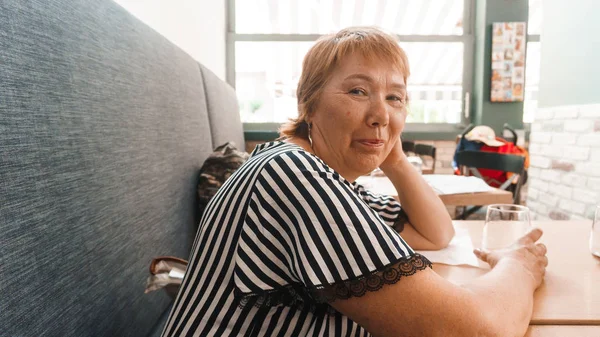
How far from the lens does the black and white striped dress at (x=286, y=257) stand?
61cm

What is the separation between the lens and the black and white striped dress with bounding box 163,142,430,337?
61 cm

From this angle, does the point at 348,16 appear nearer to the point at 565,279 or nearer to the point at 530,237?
the point at 530,237

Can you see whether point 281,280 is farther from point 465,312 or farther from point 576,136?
point 576,136

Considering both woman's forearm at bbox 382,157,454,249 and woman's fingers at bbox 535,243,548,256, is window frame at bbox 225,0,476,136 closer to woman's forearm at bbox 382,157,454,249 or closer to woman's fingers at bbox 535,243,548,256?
woman's forearm at bbox 382,157,454,249

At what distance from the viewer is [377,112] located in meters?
0.97

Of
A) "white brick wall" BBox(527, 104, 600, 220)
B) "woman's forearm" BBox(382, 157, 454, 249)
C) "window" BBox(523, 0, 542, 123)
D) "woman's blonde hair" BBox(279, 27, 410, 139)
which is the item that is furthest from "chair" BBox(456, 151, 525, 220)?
"window" BBox(523, 0, 542, 123)

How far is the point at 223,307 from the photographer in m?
0.70

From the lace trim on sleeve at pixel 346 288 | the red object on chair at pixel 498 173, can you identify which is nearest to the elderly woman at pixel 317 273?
the lace trim on sleeve at pixel 346 288

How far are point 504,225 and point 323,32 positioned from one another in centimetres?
465

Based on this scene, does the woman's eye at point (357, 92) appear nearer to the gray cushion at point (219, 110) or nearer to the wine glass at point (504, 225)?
the wine glass at point (504, 225)

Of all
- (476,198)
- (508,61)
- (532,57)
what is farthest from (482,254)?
(532,57)

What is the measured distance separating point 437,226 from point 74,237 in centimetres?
98

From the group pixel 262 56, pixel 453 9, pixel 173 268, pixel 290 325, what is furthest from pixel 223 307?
pixel 453 9

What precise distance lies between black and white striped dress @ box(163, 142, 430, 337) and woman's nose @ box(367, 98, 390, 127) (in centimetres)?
30
